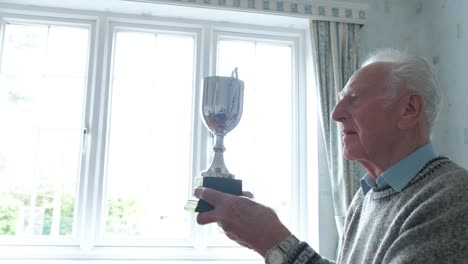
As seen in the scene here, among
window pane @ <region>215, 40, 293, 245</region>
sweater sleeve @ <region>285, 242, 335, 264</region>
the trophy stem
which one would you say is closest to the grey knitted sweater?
sweater sleeve @ <region>285, 242, 335, 264</region>

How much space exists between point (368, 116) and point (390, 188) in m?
0.19

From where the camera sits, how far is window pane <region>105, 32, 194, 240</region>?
7.23 feet

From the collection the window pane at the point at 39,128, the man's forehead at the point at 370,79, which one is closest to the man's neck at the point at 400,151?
the man's forehead at the point at 370,79

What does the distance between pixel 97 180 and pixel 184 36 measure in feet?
3.25

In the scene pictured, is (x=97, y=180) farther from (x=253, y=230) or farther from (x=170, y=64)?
(x=253, y=230)

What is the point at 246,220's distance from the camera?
2.98 feet

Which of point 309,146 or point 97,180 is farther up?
point 309,146

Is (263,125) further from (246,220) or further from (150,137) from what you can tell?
(246,220)

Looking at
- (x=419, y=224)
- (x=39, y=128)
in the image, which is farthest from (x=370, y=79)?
(x=39, y=128)

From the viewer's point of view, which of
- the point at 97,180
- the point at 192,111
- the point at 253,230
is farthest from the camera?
the point at 192,111

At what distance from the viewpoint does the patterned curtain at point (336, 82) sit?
6.82 feet

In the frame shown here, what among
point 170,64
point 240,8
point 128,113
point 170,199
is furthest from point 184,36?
point 170,199

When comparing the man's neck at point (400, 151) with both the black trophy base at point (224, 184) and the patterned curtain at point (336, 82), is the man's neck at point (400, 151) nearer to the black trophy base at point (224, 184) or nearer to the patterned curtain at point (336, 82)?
the black trophy base at point (224, 184)

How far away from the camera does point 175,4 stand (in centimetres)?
217
